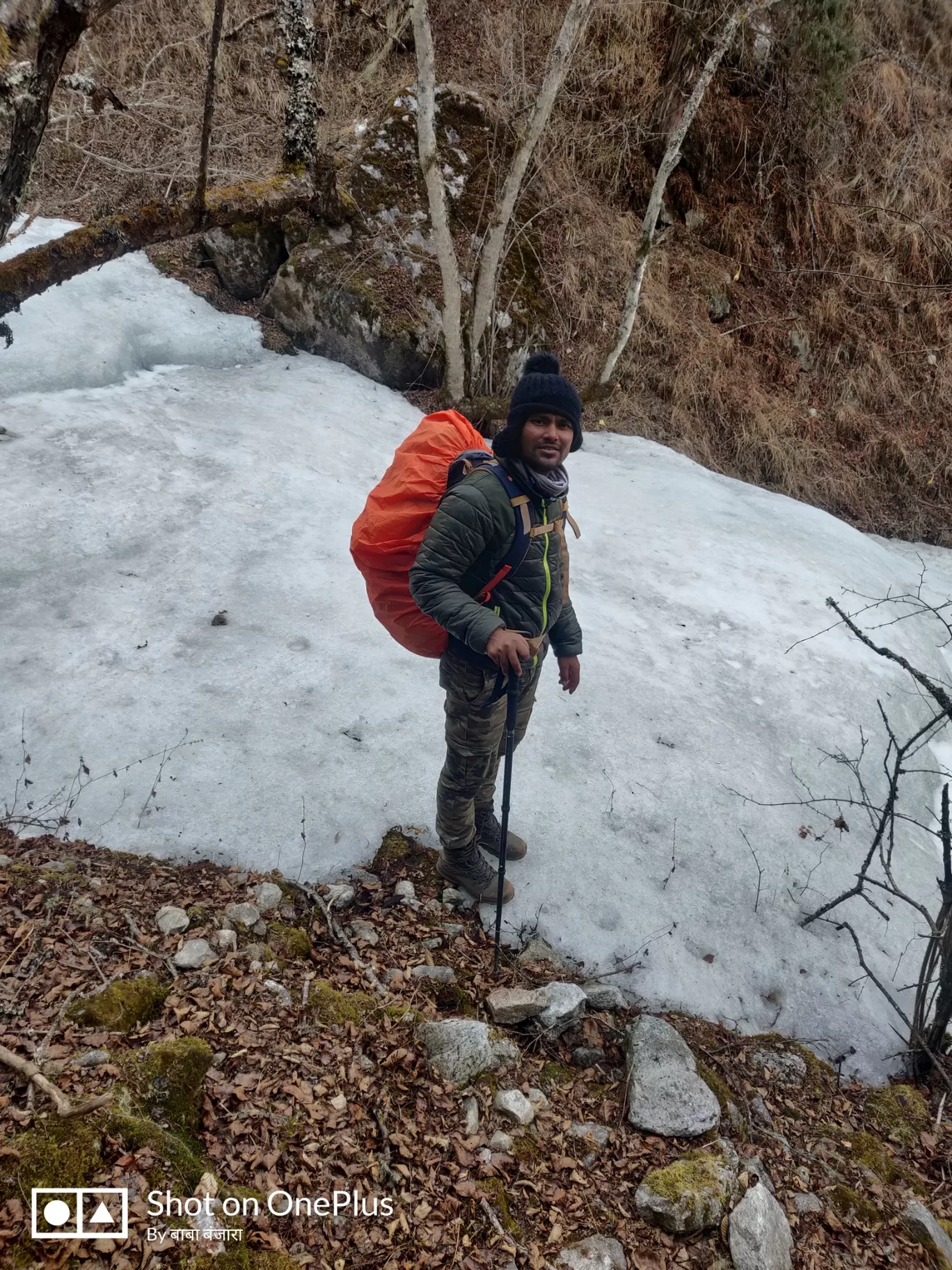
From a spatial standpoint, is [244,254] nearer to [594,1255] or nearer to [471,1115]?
[471,1115]

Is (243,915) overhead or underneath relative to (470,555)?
underneath

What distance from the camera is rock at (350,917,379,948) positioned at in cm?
347

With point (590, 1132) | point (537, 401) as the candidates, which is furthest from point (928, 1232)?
point (537, 401)

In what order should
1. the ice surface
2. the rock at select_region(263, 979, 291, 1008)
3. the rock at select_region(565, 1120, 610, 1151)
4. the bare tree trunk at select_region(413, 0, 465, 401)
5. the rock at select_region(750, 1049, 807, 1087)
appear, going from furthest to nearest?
the bare tree trunk at select_region(413, 0, 465, 401) < the ice surface < the rock at select_region(750, 1049, 807, 1087) < the rock at select_region(263, 979, 291, 1008) < the rock at select_region(565, 1120, 610, 1151)

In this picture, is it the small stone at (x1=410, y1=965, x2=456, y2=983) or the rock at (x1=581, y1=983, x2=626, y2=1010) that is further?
the rock at (x1=581, y1=983, x2=626, y2=1010)

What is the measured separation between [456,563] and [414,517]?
0.36 m

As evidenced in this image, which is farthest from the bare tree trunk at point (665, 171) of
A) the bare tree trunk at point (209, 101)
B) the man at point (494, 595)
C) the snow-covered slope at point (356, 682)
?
the man at point (494, 595)

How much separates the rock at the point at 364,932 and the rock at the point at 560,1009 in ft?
2.77

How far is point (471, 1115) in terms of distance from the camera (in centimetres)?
264

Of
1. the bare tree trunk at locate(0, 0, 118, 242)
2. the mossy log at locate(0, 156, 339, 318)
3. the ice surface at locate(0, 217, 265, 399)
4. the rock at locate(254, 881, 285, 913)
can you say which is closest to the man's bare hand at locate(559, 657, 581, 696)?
the rock at locate(254, 881, 285, 913)

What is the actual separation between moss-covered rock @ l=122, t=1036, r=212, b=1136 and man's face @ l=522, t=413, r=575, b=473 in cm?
250

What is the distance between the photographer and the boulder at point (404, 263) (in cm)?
972

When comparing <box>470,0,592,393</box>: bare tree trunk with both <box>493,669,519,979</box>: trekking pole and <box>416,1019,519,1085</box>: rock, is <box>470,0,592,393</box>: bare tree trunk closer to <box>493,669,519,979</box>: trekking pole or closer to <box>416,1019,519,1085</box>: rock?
<box>493,669,519,979</box>: trekking pole

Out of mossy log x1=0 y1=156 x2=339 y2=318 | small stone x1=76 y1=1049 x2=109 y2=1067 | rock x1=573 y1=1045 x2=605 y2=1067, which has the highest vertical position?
mossy log x1=0 y1=156 x2=339 y2=318
